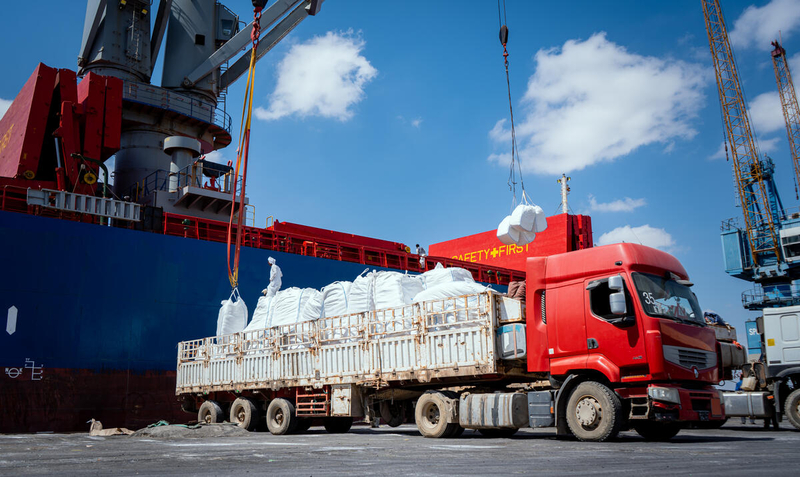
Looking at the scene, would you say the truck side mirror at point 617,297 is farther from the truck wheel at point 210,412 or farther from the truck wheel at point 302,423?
the truck wheel at point 210,412

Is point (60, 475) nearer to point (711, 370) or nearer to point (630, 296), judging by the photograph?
point (630, 296)

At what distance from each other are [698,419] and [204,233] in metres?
19.4

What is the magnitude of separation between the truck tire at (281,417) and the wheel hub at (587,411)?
6.45 metres

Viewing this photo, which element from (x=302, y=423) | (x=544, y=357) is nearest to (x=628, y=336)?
(x=544, y=357)

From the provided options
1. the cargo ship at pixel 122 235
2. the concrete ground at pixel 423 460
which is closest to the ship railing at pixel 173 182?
the cargo ship at pixel 122 235

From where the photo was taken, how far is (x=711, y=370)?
362 inches

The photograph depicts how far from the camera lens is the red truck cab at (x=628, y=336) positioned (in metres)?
8.48

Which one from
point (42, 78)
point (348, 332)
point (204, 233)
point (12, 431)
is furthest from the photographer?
point (204, 233)

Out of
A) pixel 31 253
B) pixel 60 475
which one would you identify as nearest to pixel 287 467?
pixel 60 475

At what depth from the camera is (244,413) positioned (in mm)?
14086

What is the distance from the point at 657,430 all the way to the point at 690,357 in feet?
5.11

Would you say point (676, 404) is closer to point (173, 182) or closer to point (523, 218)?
point (523, 218)

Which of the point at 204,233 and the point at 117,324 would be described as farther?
the point at 204,233

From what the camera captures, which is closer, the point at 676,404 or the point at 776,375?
the point at 676,404
